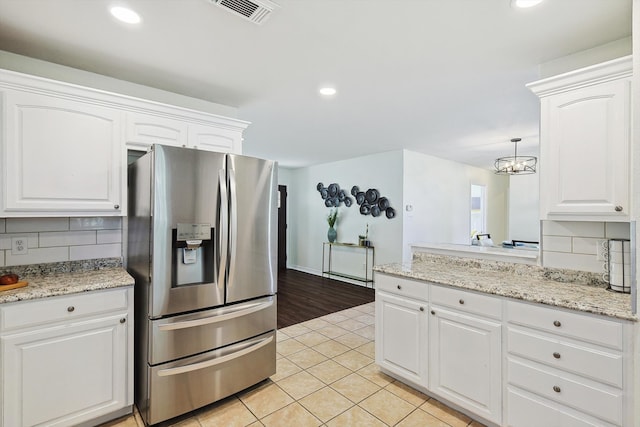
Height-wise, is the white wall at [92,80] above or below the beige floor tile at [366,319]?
above

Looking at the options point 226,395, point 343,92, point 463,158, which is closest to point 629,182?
point 343,92

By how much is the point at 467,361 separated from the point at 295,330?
2035 mm

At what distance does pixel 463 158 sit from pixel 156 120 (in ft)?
18.1

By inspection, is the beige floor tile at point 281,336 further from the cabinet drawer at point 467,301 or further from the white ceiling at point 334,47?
the white ceiling at point 334,47

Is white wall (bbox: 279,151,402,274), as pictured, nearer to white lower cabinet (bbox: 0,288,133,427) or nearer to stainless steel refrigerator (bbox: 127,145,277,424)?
stainless steel refrigerator (bbox: 127,145,277,424)

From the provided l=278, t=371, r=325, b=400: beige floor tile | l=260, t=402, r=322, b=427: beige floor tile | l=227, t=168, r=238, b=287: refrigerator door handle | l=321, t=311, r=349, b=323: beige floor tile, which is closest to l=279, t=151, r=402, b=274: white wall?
l=321, t=311, r=349, b=323: beige floor tile

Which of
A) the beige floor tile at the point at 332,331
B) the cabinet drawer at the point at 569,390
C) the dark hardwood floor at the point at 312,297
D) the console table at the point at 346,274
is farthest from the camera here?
the console table at the point at 346,274

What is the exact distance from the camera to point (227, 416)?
205 cm

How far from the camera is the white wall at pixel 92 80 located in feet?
6.83

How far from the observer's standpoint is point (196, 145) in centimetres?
258

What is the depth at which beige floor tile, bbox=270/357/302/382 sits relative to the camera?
2541mm

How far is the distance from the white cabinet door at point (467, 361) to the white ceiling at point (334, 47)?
1.77 m

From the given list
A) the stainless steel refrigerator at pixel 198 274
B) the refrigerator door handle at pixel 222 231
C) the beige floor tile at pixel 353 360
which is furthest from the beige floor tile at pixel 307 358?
the refrigerator door handle at pixel 222 231

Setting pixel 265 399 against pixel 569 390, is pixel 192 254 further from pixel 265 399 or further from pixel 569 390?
pixel 569 390
